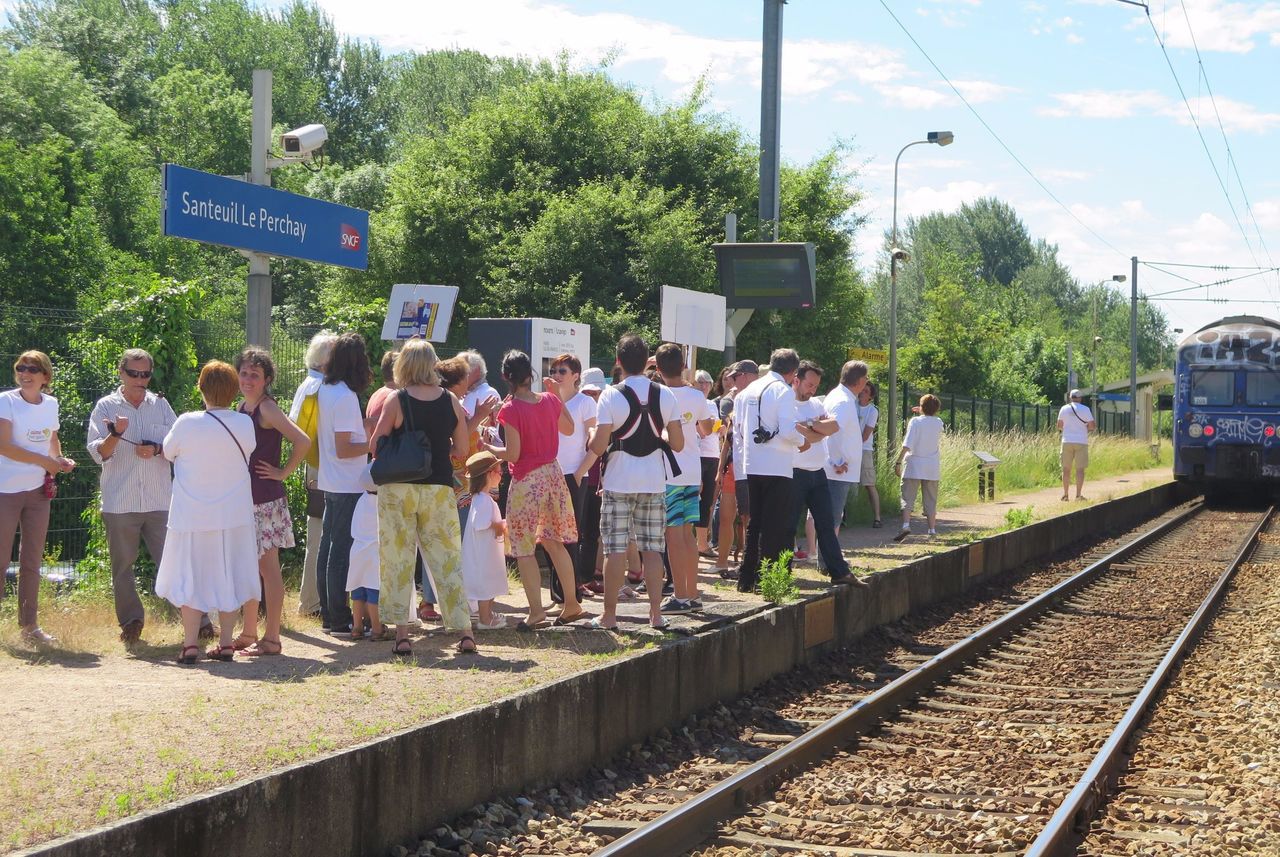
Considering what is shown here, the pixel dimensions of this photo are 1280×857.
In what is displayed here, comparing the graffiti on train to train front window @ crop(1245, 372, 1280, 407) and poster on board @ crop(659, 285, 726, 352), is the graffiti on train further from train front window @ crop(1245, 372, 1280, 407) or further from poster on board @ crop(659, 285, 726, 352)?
poster on board @ crop(659, 285, 726, 352)

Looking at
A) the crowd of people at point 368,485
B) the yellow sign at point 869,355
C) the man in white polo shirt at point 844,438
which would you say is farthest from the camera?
the yellow sign at point 869,355

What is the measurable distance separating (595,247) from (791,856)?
22.8 m

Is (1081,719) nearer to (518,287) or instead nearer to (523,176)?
(518,287)

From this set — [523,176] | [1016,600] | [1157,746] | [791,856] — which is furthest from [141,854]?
A: [523,176]

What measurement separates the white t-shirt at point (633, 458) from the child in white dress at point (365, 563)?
57.4 inches

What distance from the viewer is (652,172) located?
102 feet

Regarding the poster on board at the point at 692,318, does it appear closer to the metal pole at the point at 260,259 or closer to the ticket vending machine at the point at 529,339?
the ticket vending machine at the point at 529,339

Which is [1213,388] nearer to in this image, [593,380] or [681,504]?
[593,380]

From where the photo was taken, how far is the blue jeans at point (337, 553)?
9.12m

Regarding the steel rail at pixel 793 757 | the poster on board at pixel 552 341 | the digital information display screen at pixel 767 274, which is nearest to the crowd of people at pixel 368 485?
the steel rail at pixel 793 757

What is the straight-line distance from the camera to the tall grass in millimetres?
22203

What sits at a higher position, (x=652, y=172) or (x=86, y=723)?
(x=652, y=172)

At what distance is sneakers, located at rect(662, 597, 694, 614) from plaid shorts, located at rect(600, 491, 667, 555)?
3.49 ft

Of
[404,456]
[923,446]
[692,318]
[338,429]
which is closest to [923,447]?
[923,446]
